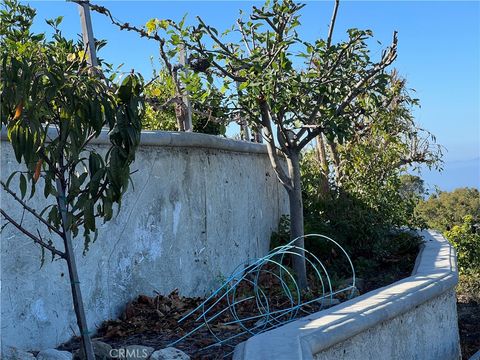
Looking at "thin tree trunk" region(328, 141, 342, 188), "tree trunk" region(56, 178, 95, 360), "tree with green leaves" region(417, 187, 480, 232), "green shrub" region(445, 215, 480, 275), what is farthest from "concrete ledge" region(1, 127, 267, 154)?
"tree with green leaves" region(417, 187, 480, 232)

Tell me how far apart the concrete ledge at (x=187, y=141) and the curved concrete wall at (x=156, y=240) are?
0.01 meters

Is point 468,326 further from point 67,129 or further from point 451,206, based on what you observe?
point 451,206

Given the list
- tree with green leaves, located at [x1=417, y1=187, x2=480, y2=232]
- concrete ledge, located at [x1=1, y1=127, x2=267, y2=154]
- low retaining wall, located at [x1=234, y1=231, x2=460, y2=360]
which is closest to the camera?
low retaining wall, located at [x1=234, y1=231, x2=460, y2=360]

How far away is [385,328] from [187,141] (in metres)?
2.59

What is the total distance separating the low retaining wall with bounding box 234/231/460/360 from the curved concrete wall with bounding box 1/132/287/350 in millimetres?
1602

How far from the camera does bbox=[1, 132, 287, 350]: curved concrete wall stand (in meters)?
4.95

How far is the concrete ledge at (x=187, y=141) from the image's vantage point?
20.3 feet

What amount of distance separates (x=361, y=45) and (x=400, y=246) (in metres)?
3.40

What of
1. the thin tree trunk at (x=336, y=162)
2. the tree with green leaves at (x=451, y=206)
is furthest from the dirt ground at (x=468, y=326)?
the tree with green leaves at (x=451, y=206)

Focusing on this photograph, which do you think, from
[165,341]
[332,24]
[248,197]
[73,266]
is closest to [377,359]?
[165,341]

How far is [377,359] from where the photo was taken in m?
5.43

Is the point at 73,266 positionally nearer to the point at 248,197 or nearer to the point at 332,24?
the point at 248,197

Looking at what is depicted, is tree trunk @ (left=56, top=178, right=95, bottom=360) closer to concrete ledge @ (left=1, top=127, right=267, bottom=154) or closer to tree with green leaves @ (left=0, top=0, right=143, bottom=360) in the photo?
tree with green leaves @ (left=0, top=0, right=143, bottom=360)

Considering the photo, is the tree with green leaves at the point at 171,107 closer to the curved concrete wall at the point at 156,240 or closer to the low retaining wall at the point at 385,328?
the curved concrete wall at the point at 156,240
